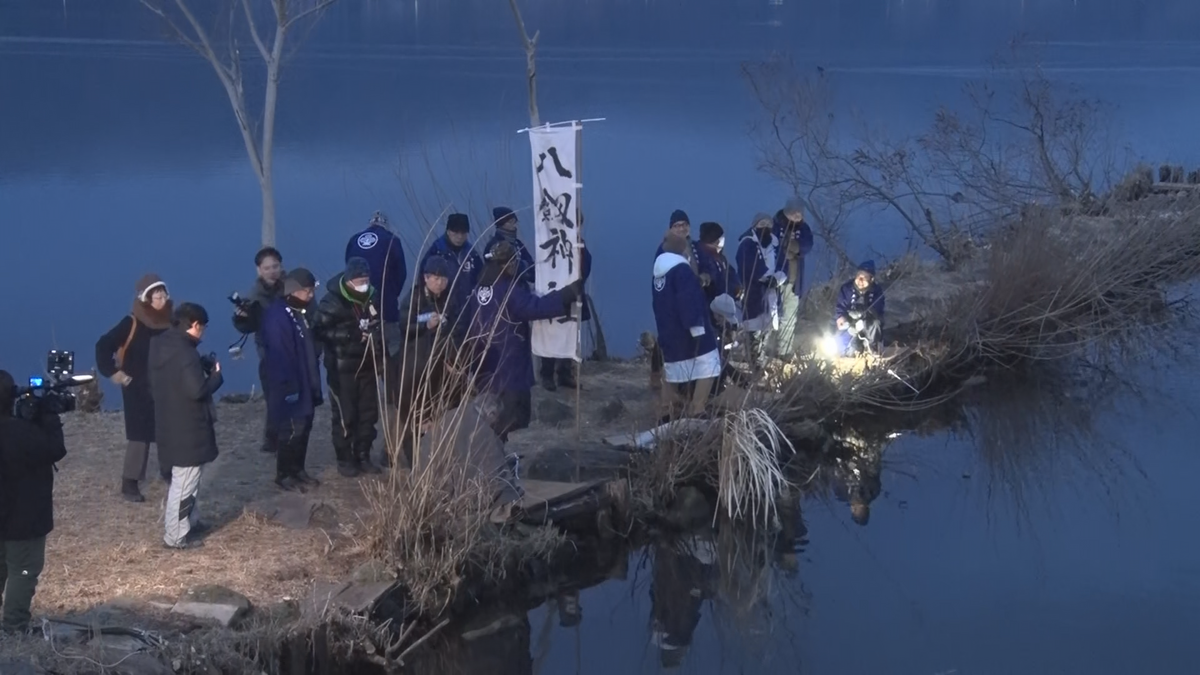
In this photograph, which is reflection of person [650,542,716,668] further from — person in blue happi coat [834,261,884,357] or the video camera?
the video camera

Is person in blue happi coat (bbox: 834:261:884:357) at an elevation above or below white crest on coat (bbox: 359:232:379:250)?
below

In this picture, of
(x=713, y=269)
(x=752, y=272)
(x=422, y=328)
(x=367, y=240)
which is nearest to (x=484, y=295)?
(x=422, y=328)

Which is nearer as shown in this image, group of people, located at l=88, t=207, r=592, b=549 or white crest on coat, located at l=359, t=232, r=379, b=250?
group of people, located at l=88, t=207, r=592, b=549

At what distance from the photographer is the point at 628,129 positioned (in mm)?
27062

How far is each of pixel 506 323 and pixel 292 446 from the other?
1.58 metres

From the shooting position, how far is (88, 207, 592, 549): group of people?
7.39 metres

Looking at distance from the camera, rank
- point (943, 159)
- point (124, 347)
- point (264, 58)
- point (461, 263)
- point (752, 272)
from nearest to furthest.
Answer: point (124, 347) → point (461, 263) → point (752, 272) → point (264, 58) → point (943, 159)

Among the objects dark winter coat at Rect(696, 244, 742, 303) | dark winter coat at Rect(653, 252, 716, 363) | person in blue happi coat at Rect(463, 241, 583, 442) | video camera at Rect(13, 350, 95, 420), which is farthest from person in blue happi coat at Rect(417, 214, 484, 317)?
video camera at Rect(13, 350, 95, 420)

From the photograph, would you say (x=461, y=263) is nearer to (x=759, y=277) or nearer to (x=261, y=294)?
(x=261, y=294)

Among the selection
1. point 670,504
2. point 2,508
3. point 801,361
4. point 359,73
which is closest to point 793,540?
point 670,504

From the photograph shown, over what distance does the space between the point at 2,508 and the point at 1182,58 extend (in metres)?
55.5

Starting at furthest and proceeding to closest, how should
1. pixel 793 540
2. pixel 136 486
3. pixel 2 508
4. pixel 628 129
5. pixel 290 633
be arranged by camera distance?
1. pixel 628 129
2. pixel 793 540
3. pixel 136 486
4. pixel 290 633
5. pixel 2 508

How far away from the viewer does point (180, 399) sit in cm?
734

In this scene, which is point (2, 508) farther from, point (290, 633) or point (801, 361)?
point (801, 361)
